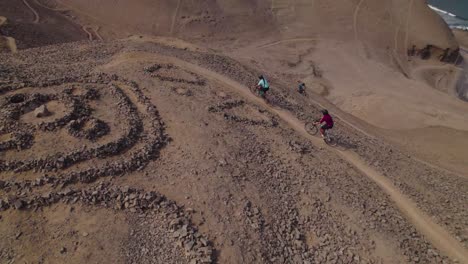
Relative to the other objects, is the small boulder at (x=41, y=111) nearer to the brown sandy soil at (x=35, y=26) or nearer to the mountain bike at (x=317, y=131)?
the mountain bike at (x=317, y=131)

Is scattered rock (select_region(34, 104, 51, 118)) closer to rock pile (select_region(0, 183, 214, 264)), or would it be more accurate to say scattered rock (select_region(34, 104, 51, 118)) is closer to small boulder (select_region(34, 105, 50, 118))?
small boulder (select_region(34, 105, 50, 118))

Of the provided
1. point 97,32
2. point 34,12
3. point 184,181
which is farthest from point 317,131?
point 34,12

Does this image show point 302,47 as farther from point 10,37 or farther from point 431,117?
point 10,37

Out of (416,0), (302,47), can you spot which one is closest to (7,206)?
(302,47)

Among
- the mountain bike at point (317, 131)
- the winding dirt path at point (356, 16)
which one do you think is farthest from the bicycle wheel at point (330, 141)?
the winding dirt path at point (356, 16)

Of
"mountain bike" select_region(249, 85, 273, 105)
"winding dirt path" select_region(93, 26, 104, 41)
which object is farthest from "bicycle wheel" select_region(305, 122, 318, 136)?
"winding dirt path" select_region(93, 26, 104, 41)

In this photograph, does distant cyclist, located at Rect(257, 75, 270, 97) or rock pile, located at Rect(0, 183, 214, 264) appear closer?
rock pile, located at Rect(0, 183, 214, 264)
